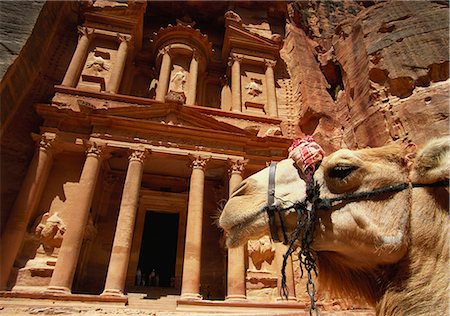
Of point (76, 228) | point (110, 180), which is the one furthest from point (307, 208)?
point (110, 180)

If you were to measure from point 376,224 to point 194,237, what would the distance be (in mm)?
9031

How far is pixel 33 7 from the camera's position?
12531 millimetres

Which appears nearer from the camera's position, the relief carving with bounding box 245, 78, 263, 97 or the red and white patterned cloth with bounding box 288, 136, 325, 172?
the red and white patterned cloth with bounding box 288, 136, 325, 172

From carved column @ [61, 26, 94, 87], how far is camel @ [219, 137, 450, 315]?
1378 cm

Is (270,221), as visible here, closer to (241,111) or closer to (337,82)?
(241,111)

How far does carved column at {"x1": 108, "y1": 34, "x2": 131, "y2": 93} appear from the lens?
14.4 m

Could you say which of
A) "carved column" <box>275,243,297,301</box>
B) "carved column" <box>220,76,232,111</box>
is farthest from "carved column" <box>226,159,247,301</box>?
"carved column" <box>220,76,232,111</box>

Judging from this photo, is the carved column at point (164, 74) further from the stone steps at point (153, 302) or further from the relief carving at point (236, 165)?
the stone steps at point (153, 302)

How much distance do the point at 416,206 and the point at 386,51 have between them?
11476 mm

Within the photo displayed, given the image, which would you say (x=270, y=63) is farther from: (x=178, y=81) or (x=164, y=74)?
(x=164, y=74)

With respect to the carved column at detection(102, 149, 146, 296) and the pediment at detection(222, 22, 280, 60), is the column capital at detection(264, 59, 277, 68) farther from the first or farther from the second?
the carved column at detection(102, 149, 146, 296)

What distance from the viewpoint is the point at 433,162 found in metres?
1.92

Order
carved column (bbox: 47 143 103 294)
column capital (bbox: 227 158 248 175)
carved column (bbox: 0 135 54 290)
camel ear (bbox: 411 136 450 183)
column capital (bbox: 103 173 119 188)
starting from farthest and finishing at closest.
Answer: column capital (bbox: 103 173 119 188), column capital (bbox: 227 158 248 175), carved column (bbox: 0 135 54 290), carved column (bbox: 47 143 103 294), camel ear (bbox: 411 136 450 183)

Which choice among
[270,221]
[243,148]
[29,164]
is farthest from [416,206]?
[29,164]
